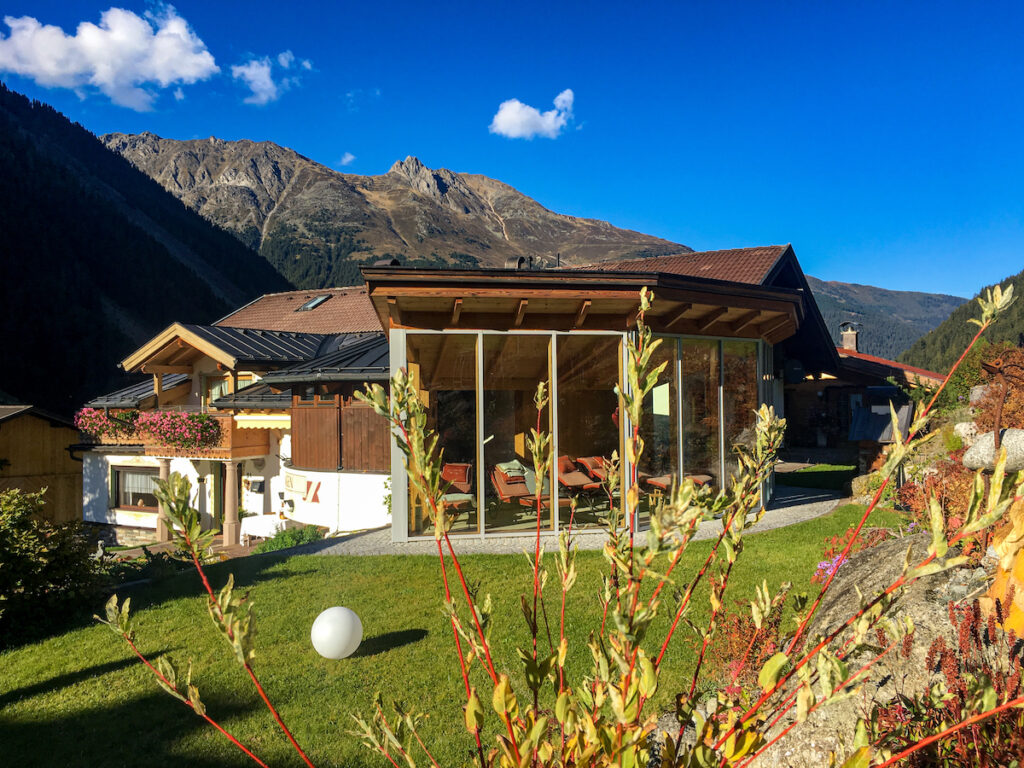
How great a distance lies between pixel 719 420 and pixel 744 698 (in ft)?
30.0

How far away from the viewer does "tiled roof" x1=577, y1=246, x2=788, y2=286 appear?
47.8 ft

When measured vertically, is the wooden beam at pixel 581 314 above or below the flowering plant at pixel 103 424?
above

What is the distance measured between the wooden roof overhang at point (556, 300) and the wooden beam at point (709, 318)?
2 cm

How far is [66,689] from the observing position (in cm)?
505

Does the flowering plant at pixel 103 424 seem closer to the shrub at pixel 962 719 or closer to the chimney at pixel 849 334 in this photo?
the shrub at pixel 962 719

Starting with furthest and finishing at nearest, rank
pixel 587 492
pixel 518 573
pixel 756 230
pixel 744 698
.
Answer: pixel 756 230, pixel 587 492, pixel 518 573, pixel 744 698

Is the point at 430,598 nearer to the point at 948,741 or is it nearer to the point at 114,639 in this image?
the point at 114,639

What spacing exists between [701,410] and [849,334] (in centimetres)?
2159

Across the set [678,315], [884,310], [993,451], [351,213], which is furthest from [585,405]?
[884,310]

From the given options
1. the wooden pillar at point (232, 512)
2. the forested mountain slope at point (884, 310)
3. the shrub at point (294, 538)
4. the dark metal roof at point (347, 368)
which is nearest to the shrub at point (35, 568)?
the shrub at point (294, 538)

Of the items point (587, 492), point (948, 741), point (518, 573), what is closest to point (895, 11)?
point (587, 492)

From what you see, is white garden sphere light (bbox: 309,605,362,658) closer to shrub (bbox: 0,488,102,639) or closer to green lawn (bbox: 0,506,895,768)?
green lawn (bbox: 0,506,895,768)

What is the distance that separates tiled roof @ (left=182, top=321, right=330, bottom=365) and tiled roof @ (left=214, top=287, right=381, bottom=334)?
6.58 metres

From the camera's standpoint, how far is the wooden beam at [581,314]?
28.0ft
